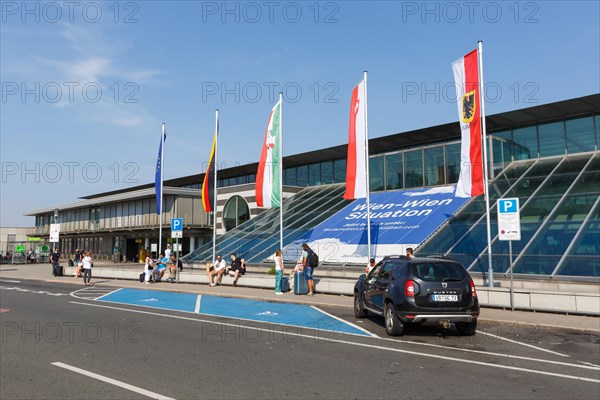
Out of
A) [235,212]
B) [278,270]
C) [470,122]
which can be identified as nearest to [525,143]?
[470,122]

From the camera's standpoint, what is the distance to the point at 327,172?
35875mm

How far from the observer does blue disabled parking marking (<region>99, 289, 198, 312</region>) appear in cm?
1602

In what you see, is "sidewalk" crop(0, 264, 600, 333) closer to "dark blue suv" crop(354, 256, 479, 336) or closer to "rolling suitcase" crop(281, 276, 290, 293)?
"rolling suitcase" crop(281, 276, 290, 293)

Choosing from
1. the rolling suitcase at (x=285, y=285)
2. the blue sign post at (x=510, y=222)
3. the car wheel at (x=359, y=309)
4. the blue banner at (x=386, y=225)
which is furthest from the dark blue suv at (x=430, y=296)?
the blue banner at (x=386, y=225)

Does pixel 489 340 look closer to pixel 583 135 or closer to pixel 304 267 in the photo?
pixel 304 267

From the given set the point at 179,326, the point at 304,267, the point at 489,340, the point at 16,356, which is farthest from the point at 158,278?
the point at 489,340

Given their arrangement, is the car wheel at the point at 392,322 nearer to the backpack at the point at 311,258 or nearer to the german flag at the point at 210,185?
the backpack at the point at 311,258

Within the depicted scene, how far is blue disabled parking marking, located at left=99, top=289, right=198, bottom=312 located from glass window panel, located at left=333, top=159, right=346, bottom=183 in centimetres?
1722

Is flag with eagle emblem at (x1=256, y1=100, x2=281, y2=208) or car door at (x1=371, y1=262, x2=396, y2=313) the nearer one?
car door at (x1=371, y1=262, x2=396, y2=313)

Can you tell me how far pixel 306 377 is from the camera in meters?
6.88

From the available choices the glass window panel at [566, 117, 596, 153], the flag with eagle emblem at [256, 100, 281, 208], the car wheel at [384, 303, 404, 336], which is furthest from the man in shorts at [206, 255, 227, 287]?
the glass window panel at [566, 117, 596, 153]

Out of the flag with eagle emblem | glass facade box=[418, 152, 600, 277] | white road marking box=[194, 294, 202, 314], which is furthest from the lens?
the flag with eagle emblem

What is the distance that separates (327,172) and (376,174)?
5949 millimetres

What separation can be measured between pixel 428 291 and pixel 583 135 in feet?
59.9
